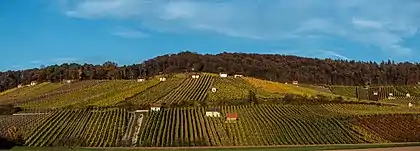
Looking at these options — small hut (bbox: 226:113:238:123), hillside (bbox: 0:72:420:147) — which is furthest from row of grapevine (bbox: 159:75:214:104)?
small hut (bbox: 226:113:238:123)

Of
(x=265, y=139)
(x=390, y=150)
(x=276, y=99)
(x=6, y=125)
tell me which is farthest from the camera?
(x=276, y=99)

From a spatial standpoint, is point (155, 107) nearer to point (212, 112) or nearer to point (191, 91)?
point (212, 112)

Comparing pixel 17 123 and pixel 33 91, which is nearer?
pixel 17 123

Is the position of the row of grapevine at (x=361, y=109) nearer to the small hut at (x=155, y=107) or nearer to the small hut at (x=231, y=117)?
the small hut at (x=231, y=117)

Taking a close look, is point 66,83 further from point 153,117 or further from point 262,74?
point 153,117

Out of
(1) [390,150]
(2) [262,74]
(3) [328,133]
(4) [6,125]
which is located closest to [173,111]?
(4) [6,125]

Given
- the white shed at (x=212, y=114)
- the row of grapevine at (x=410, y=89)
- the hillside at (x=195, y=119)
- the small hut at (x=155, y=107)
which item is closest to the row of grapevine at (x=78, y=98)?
the hillside at (x=195, y=119)

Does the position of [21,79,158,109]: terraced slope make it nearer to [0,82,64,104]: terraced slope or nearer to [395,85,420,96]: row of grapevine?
[0,82,64,104]: terraced slope

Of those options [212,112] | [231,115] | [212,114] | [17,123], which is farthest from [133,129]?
[17,123]
